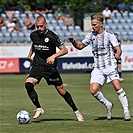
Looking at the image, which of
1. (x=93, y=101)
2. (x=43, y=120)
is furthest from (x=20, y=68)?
(x=43, y=120)

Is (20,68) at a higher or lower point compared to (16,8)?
lower

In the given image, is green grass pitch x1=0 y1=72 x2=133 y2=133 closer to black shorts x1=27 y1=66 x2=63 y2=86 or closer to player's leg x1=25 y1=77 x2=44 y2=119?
player's leg x1=25 y1=77 x2=44 y2=119

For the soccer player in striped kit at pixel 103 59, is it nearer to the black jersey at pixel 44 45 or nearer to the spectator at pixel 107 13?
the black jersey at pixel 44 45

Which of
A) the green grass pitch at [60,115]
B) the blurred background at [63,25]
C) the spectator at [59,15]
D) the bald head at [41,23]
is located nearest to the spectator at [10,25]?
the blurred background at [63,25]

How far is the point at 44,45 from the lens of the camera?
35.2 feet

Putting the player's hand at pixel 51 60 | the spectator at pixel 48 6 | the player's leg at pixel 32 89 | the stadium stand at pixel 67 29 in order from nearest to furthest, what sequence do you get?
the player's hand at pixel 51 60, the player's leg at pixel 32 89, the stadium stand at pixel 67 29, the spectator at pixel 48 6

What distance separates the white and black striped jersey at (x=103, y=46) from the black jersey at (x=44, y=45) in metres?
0.59

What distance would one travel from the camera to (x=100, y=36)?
10.8 m

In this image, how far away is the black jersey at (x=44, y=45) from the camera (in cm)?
1071

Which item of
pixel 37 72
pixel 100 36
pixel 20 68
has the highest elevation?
pixel 100 36

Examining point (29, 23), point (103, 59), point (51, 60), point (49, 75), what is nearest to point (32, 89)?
point (49, 75)

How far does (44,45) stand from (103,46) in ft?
3.72

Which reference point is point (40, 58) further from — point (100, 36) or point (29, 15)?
point (29, 15)

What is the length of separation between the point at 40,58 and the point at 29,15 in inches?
847
